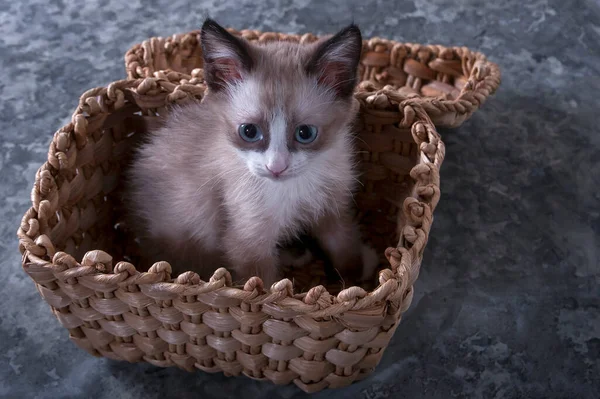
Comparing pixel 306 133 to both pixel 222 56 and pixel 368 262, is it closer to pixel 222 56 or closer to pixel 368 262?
pixel 222 56

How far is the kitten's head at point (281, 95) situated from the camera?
140 centimetres

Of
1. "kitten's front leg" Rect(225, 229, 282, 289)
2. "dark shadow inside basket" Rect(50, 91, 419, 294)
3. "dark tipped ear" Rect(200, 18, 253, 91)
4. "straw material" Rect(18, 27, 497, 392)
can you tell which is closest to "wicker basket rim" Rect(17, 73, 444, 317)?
"straw material" Rect(18, 27, 497, 392)

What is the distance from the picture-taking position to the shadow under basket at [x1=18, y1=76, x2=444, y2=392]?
4.22ft

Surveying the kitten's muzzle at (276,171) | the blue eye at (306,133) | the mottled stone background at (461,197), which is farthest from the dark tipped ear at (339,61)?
the mottled stone background at (461,197)

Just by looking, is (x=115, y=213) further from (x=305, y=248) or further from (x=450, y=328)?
(x=450, y=328)

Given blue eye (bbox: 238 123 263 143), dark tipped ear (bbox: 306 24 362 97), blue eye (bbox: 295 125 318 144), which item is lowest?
blue eye (bbox: 295 125 318 144)

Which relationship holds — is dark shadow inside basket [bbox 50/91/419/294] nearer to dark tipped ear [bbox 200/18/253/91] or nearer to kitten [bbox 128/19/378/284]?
kitten [bbox 128/19/378/284]

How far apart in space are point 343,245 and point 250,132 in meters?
0.53

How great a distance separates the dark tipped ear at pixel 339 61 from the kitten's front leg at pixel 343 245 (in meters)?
0.45

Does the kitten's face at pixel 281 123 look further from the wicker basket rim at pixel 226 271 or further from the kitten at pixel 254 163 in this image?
the wicker basket rim at pixel 226 271

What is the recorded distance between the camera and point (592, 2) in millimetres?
3020

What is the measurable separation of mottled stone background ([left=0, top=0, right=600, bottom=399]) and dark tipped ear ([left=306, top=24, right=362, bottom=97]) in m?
0.68

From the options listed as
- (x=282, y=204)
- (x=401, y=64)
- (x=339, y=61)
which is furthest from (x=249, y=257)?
(x=401, y=64)

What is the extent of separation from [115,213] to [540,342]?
4.11 ft
